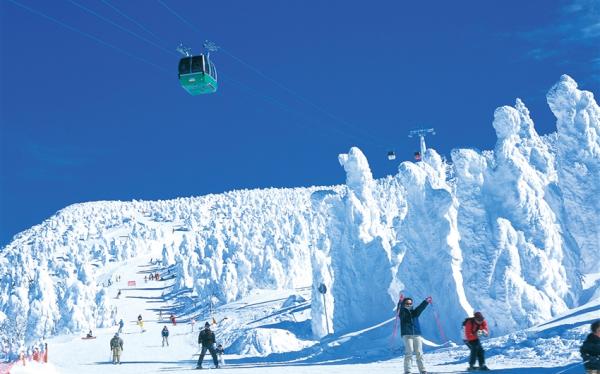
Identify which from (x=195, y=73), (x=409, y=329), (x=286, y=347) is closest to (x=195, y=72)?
(x=195, y=73)

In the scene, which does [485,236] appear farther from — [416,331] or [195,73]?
[416,331]

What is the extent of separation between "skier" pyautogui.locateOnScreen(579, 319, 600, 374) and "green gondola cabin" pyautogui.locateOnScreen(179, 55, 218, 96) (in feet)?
A: 53.0

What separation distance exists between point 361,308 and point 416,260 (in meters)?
10.4

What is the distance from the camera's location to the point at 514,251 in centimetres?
3756

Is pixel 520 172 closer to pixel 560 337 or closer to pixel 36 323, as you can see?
pixel 560 337

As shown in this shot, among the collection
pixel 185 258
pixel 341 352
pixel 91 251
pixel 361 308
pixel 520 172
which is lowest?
pixel 341 352

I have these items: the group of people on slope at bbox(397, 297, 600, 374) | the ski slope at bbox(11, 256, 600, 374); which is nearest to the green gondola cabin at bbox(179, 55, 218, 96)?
the ski slope at bbox(11, 256, 600, 374)

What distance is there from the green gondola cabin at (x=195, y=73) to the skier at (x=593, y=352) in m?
16.2

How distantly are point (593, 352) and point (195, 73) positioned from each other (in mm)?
16576

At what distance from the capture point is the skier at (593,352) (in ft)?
30.2

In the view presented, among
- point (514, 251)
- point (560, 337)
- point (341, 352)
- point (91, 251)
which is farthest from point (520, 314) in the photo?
point (91, 251)

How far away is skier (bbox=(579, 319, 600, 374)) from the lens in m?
9.20

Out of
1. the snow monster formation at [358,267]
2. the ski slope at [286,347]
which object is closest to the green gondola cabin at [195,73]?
the ski slope at [286,347]

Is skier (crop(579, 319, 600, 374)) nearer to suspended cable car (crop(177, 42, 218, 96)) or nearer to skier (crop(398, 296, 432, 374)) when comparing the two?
skier (crop(398, 296, 432, 374))
